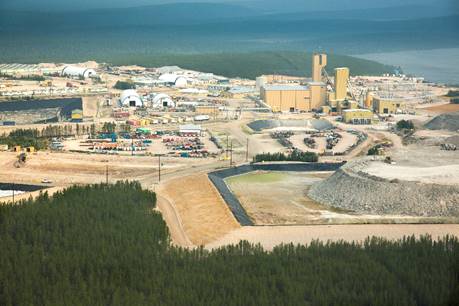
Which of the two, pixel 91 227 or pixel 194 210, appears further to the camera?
pixel 194 210

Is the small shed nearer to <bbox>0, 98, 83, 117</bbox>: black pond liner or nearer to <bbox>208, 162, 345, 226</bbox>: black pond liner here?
<bbox>0, 98, 83, 117</bbox>: black pond liner

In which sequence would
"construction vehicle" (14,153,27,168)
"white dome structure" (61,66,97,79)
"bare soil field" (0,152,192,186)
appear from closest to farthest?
"bare soil field" (0,152,192,186) < "construction vehicle" (14,153,27,168) < "white dome structure" (61,66,97,79)

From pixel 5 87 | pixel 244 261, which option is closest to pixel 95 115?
pixel 5 87

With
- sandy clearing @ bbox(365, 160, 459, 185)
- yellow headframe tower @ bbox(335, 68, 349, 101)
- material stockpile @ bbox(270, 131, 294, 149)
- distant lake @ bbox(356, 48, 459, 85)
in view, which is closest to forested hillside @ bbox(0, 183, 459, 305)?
sandy clearing @ bbox(365, 160, 459, 185)

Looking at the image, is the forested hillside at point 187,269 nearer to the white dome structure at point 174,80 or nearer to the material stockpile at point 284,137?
the material stockpile at point 284,137

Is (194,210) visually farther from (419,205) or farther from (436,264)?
(436,264)

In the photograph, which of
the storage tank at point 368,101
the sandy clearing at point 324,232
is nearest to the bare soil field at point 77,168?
the sandy clearing at point 324,232
